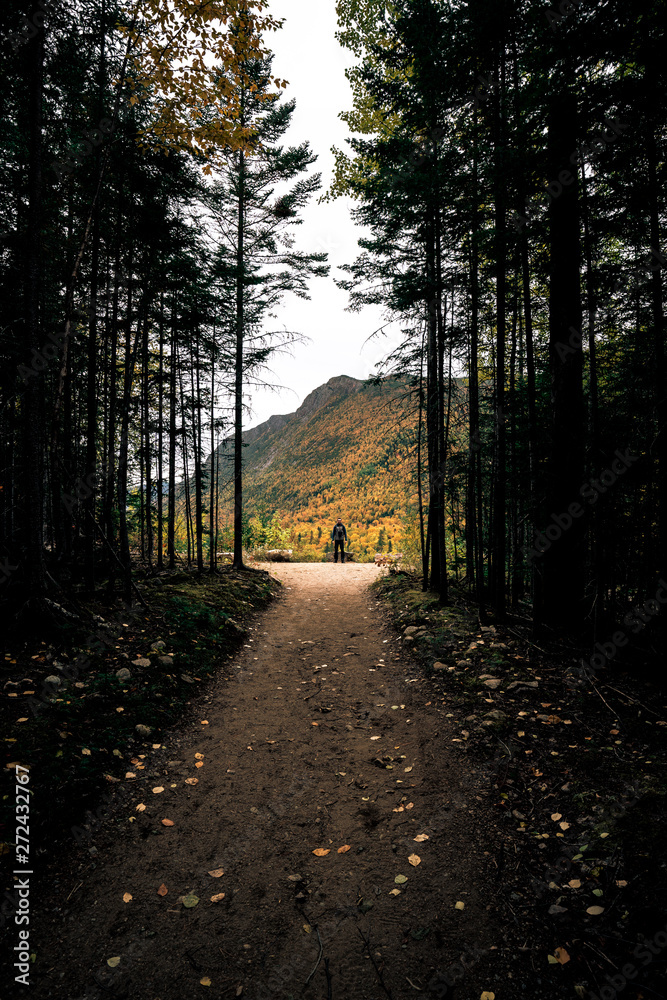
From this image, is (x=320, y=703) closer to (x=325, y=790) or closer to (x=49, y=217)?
(x=325, y=790)

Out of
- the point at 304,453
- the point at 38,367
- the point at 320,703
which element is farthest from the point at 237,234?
the point at 304,453

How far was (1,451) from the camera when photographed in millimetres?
7164
